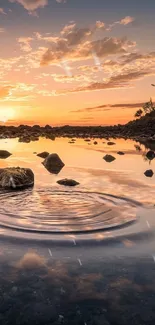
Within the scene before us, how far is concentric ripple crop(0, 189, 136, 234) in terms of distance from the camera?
7625 millimetres

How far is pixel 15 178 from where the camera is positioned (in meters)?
12.4

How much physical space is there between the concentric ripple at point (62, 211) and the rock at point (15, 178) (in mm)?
797

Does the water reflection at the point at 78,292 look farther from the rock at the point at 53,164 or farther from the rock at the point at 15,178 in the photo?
the rock at the point at 53,164

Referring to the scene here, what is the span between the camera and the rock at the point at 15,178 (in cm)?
1216

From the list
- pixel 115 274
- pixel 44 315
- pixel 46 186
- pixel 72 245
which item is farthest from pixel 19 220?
pixel 46 186

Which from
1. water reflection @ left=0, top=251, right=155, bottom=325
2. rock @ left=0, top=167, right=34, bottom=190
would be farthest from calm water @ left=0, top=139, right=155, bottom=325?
rock @ left=0, top=167, right=34, bottom=190

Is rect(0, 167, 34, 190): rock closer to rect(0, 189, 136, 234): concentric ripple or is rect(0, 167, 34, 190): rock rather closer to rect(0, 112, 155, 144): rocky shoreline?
rect(0, 189, 136, 234): concentric ripple

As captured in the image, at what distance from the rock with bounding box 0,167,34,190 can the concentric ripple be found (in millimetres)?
797

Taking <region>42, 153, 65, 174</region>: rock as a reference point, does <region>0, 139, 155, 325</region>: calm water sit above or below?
below

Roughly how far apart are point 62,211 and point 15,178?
3.93 metres

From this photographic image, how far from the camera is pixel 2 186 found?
39.9 ft

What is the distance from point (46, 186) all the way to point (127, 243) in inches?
254

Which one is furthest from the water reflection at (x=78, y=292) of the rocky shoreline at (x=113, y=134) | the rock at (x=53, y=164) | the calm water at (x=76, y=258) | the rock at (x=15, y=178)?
the rocky shoreline at (x=113, y=134)

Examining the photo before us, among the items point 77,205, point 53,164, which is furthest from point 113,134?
point 77,205
